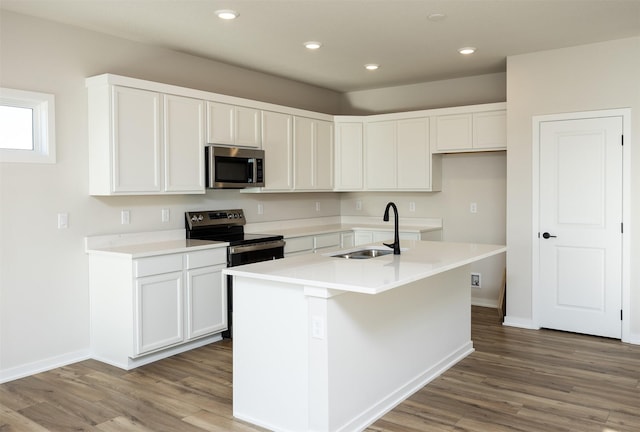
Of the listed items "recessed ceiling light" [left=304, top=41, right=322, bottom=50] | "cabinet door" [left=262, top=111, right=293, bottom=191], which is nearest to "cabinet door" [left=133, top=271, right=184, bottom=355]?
"cabinet door" [left=262, top=111, right=293, bottom=191]

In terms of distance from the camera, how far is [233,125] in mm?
4934

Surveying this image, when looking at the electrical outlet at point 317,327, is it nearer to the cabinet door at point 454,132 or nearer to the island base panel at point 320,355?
the island base panel at point 320,355

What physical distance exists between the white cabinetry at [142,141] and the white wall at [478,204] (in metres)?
2.91

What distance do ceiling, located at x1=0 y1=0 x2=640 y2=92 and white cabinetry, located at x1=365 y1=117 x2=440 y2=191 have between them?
85 centimetres

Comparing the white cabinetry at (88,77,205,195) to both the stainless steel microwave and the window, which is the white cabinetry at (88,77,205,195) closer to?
the stainless steel microwave

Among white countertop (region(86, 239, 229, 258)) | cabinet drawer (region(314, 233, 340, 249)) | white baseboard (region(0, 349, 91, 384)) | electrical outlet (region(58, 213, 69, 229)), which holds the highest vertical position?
electrical outlet (region(58, 213, 69, 229))

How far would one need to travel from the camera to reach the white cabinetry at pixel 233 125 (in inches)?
186

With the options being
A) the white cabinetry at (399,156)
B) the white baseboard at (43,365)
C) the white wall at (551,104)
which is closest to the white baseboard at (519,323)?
the white wall at (551,104)

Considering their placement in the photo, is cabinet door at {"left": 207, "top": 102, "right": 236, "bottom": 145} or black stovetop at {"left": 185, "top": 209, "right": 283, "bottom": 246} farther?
black stovetop at {"left": 185, "top": 209, "right": 283, "bottom": 246}

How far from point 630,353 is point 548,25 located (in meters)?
2.66

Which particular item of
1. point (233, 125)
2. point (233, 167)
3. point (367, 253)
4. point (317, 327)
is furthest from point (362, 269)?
point (233, 125)

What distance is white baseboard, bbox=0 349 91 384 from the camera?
3.70 metres

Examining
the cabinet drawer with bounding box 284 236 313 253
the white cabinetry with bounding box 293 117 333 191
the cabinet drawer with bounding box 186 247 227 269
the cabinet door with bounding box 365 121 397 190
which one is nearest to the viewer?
the cabinet drawer with bounding box 186 247 227 269

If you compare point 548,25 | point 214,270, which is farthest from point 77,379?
point 548,25
